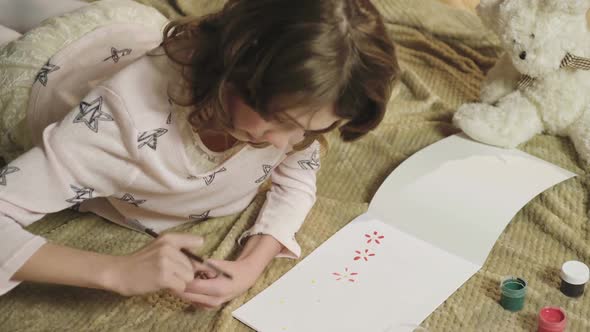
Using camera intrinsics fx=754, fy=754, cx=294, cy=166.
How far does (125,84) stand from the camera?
39.3 inches

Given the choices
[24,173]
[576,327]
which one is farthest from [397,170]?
[24,173]

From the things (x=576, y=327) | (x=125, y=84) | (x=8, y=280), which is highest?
(x=125, y=84)

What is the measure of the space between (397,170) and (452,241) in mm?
201

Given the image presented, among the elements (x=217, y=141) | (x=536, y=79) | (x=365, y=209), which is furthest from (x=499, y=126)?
(x=217, y=141)

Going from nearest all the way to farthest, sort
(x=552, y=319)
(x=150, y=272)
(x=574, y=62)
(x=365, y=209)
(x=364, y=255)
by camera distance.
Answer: (x=150, y=272) < (x=552, y=319) < (x=364, y=255) < (x=365, y=209) < (x=574, y=62)

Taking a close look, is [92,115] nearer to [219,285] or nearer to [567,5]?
[219,285]

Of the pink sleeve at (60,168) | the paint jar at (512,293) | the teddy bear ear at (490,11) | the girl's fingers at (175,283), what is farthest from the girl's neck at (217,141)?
the teddy bear ear at (490,11)

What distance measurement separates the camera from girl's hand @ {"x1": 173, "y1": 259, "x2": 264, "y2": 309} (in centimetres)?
102

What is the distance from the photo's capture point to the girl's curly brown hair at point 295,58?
0.85 metres

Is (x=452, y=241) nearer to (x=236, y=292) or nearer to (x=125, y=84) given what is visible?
(x=236, y=292)

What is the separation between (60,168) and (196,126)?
0.61 ft

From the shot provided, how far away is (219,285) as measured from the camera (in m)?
1.04

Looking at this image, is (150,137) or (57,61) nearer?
(150,137)

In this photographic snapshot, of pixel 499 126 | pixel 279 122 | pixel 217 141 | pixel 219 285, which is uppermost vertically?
pixel 279 122
